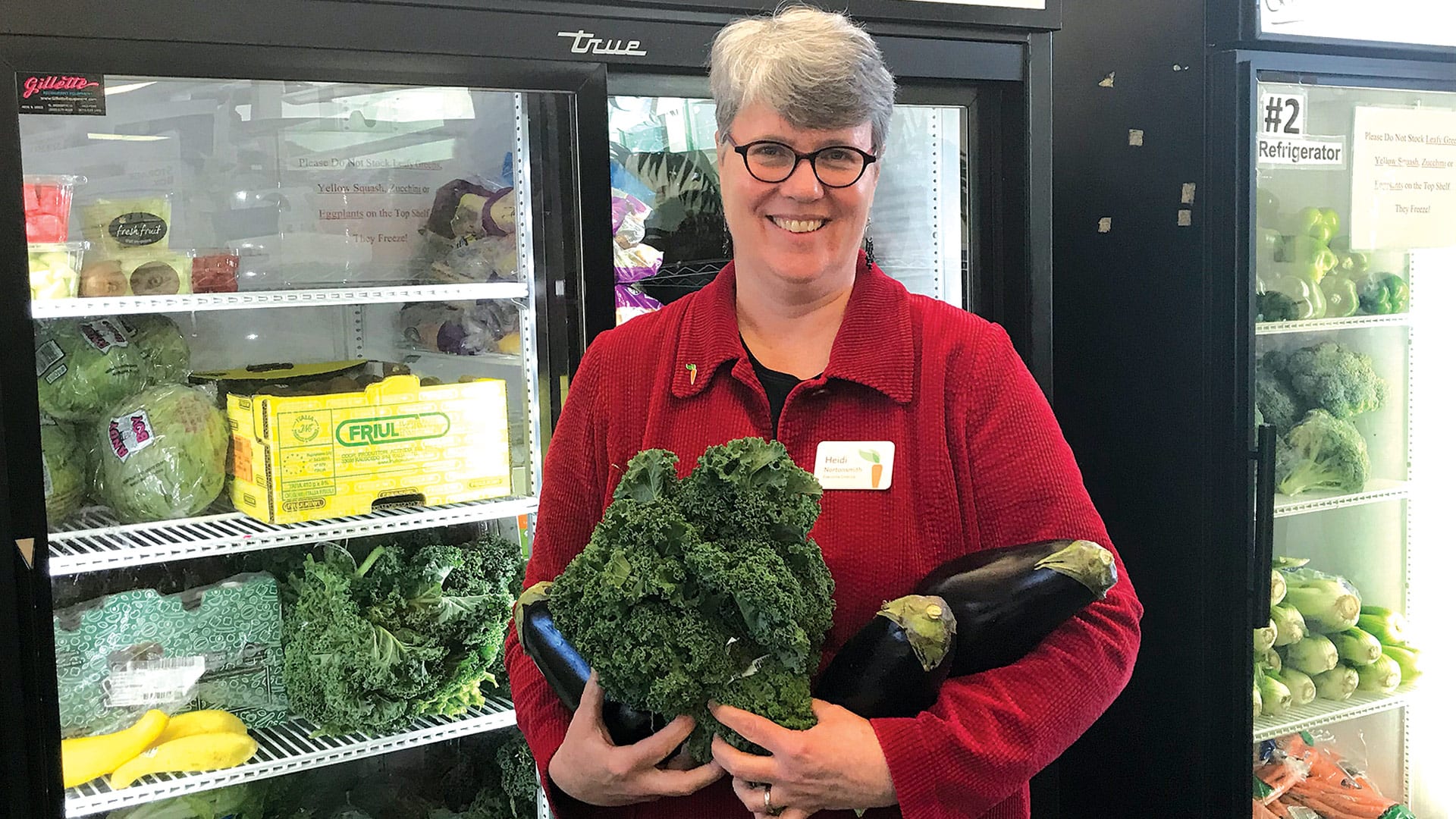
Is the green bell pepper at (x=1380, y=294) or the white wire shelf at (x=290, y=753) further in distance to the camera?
the green bell pepper at (x=1380, y=294)

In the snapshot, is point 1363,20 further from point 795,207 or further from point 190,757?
point 190,757

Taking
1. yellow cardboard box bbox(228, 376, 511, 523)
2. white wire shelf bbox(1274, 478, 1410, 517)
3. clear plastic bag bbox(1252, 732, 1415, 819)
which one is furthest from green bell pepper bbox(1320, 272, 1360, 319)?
yellow cardboard box bbox(228, 376, 511, 523)

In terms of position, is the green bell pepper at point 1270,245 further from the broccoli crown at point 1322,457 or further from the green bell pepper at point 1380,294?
the broccoli crown at point 1322,457

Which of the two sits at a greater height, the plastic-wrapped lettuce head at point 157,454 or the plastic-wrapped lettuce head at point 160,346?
the plastic-wrapped lettuce head at point 160,346

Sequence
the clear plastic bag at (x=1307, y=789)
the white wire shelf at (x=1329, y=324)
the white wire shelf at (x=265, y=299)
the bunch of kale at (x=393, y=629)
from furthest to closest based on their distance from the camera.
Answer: the clear plastic bag at (x=1307, y=789) < the white wire shelf at (x=1329, y=324) < the bunch of kale at (x=393, y=629) < the white wire shelf at (x=265, y=299)

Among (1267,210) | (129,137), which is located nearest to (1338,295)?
(1267,210)

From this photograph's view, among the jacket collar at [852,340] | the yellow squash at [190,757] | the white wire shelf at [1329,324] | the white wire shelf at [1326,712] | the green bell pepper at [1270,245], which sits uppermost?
the green bell pepper at [1270,245]

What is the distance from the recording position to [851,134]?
5.21ft

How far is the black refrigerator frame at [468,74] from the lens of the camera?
1.78m

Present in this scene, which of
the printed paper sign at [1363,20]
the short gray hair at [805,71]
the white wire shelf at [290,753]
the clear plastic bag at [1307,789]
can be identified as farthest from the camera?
the clear plastic bag at [1307,789]

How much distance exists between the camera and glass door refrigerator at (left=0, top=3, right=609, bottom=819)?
6.79ft

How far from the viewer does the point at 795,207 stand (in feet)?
5.24

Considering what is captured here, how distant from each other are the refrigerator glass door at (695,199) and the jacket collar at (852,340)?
2.67ft

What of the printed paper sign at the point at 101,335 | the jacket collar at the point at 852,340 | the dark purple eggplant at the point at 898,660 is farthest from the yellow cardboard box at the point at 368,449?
the dark purple eggplant at the point at 898,660
